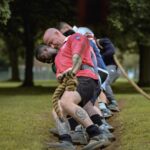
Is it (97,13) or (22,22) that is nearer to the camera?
(97,13)

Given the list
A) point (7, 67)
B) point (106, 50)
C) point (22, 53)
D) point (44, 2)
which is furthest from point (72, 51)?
point (7, 67)

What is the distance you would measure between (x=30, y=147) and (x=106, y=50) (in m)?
3.54

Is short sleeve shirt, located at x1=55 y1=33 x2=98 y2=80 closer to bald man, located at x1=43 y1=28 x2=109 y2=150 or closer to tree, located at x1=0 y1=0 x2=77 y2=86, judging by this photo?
bald man, located at x1=43 y1=28 x2=109 y2=150

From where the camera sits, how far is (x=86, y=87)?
7199 millimetres

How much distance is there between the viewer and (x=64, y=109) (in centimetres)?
723

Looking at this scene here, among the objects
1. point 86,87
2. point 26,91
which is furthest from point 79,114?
point 26,91

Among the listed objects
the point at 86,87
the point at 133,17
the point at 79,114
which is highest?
the point at 133,17

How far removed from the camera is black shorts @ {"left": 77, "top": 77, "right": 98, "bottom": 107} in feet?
23.6

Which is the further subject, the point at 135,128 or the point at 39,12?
the point at 39,12

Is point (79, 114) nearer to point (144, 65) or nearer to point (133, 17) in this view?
point (133, 17)

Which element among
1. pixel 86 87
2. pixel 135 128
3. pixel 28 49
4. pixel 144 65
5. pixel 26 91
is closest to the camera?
pixel 86 87

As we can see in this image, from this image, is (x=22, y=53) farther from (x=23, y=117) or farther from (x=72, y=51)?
(x=72, y=51)

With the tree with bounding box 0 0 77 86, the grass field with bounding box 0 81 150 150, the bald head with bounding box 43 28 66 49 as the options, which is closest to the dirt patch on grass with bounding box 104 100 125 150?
the grass field with bounding box 0 81 150 150

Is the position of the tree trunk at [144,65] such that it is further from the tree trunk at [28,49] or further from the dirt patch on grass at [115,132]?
the dirt patch on grass at [115,132]
